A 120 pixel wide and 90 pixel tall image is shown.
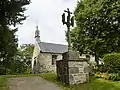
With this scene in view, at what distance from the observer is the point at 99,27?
22.5 metres

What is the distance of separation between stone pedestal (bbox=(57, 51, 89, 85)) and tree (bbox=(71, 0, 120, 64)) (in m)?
9.94

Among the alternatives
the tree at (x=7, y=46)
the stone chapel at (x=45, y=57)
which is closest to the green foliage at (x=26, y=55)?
the stone chapel at (x=45, y=57)

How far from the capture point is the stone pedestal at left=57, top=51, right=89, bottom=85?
37.6ft

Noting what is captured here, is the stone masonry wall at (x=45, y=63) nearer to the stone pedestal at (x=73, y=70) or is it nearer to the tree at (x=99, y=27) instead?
the tree at (x=99, y=27)

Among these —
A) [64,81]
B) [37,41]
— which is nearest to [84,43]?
[64,81]

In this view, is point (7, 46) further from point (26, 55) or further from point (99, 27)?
point (26, 55)

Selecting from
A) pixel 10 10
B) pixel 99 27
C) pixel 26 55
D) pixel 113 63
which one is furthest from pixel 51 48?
pixel 10 10

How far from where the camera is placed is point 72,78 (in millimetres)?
11430

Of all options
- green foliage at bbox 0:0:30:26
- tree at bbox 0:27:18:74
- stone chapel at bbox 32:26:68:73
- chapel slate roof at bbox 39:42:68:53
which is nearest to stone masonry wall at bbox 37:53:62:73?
stone chapel at bbox 32:26:68:73

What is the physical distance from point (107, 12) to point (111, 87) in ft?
41.7

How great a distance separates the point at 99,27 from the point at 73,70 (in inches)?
469

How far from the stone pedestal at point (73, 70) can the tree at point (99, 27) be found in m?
9.94

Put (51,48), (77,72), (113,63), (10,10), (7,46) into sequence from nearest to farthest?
1. (10,10)
2. (77,72)
3. (7,46)
4. (113,63)
5. (51,48)

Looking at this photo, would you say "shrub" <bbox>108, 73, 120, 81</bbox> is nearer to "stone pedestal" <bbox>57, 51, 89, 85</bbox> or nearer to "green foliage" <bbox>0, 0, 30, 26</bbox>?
"stone pedestal" <bbox>57, 51, 89, 85</bbox>
